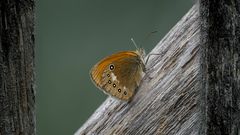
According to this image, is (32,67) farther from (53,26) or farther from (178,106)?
(53,26)

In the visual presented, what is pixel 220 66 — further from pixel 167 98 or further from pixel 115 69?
pixel 115 69

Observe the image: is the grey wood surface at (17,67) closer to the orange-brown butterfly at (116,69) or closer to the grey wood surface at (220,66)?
the grey wood surface at (220,66)

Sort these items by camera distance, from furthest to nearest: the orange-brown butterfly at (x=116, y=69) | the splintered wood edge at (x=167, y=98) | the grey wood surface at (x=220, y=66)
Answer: the orange-brown butterfly at (x=116, y=69), the splintered wood edge at (x=167, y=98), the grey wood surface at (x=220, y=66)

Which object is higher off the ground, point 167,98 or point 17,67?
point 17,67

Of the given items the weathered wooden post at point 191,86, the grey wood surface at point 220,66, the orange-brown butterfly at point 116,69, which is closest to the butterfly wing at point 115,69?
the orange-brown butterfly at point 116,69

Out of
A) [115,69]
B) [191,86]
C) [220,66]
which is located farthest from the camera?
[115,69]

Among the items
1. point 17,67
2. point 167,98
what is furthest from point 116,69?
point 17,67
